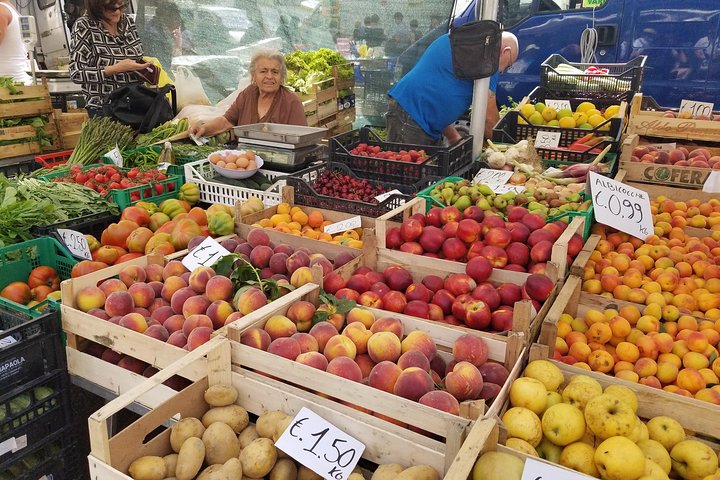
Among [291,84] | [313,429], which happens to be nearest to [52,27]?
[291,84]

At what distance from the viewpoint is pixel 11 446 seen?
197 cm

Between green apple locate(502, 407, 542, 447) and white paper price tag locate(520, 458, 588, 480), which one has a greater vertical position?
white paper price tag locate(520, 458, 588, 480)

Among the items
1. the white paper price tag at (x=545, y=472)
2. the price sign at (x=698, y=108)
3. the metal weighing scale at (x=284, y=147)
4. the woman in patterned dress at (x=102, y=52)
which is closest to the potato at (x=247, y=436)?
the white paper price tag at (x=545, y=472)

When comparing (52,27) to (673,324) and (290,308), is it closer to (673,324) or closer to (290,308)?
(290,308)

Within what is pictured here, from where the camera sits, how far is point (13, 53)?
6.11 m

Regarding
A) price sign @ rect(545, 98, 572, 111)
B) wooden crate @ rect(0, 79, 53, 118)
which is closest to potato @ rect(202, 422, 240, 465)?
price sign @ rect(545, 98, 572, 111)

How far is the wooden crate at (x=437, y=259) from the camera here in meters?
2.28

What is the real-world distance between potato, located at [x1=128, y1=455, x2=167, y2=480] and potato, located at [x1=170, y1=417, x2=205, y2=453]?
60 millimetres

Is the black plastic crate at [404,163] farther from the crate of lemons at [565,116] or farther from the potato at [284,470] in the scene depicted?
the potato at [284,470]

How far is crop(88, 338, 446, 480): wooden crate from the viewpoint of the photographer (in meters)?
1.46

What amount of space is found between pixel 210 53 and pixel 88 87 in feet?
12.5

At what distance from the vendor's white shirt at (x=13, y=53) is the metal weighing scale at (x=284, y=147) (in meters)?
3.45

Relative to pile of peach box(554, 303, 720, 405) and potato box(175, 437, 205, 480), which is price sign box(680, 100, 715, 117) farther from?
potato box(175, 437, 205, 480)

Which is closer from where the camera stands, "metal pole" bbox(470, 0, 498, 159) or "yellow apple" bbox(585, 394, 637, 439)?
"yellow apple" bbox(585, 394, 637, 439)
